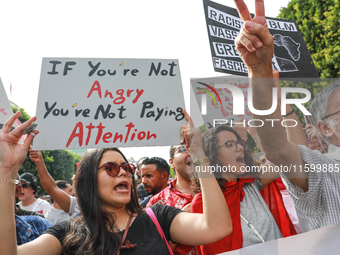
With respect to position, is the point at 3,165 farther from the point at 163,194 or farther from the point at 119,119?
the point at 163,194

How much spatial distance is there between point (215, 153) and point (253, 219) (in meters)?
0.54

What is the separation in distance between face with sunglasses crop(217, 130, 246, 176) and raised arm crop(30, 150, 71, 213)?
1411mm

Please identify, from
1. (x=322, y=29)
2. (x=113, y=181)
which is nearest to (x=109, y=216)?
(x=113, y=181)

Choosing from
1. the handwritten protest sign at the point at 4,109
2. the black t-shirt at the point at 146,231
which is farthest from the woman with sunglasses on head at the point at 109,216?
the handwritten protest sign at the point at 4,109

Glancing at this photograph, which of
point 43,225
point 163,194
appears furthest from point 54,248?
point 163,194

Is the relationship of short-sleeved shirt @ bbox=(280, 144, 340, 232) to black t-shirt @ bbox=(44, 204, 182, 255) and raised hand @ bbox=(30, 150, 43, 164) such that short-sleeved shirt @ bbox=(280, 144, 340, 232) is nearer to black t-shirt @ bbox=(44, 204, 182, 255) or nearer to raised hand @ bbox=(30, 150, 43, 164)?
black t-shirt @ bbox=(44, 204, 182, 255)

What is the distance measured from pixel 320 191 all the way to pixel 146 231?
0.97 m

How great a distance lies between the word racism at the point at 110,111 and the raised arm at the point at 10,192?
0.40 meters

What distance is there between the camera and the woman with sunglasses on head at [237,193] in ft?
6.99

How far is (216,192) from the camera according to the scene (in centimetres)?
189

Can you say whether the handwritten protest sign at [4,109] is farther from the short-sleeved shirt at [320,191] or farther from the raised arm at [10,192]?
the short-sleeved shirt at [320,191]

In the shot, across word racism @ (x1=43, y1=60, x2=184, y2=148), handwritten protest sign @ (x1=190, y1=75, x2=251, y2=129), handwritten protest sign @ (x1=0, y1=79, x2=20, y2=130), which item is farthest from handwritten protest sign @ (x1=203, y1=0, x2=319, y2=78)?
handwritten protest sign @ (x1=0, y1=79, x2=20, y2=130)

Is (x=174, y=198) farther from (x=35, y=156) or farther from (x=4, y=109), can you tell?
(x=4, y=109)

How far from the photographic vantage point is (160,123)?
2.21 metres
